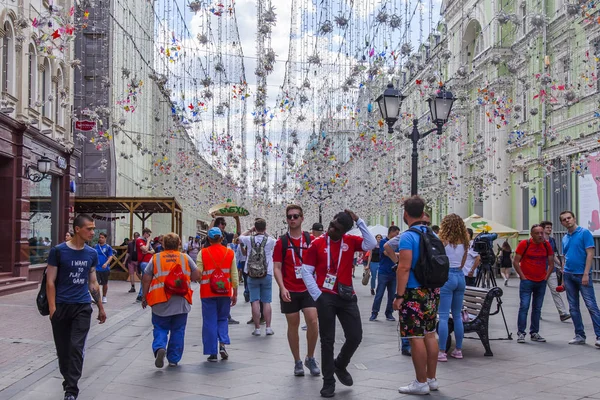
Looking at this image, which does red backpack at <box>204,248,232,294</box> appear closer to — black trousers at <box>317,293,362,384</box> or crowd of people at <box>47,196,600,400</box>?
crowd of people at <box>47,196,600,400</box>

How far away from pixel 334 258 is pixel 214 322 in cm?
267

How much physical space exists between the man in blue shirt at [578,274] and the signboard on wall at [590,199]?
50.0ft

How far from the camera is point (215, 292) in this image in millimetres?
9633

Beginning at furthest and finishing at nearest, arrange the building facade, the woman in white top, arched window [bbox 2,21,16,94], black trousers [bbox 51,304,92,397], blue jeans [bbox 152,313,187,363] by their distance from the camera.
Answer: the building facade
arched window [bbox 2,21,16,94]
the woman in white top
blue jeans [bbox 152,313,187,363]
black trousers [bbox 51,304,92,397]

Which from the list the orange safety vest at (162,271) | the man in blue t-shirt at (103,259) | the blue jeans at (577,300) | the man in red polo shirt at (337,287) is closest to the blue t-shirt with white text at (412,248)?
the man in red polo shirt at (337,287)

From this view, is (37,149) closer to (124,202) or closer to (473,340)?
(124,202)

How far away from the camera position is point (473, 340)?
11227mm

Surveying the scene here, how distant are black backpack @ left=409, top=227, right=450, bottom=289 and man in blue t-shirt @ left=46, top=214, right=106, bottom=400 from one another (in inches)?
118

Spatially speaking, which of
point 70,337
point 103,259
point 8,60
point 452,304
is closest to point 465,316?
point 452,304

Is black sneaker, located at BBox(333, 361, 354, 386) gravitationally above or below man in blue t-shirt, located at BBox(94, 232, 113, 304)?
below

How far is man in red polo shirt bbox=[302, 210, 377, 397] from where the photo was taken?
741cm

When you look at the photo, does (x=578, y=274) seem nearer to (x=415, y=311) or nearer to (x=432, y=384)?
(x=432, y=384)

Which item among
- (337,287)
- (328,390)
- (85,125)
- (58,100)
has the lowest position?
(328,390)

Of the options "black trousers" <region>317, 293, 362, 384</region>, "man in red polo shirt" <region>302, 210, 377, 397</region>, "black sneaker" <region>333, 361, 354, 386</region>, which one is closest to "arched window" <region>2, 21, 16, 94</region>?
"man in red polo shirt" <region>302, 210, 377, 397</region>
